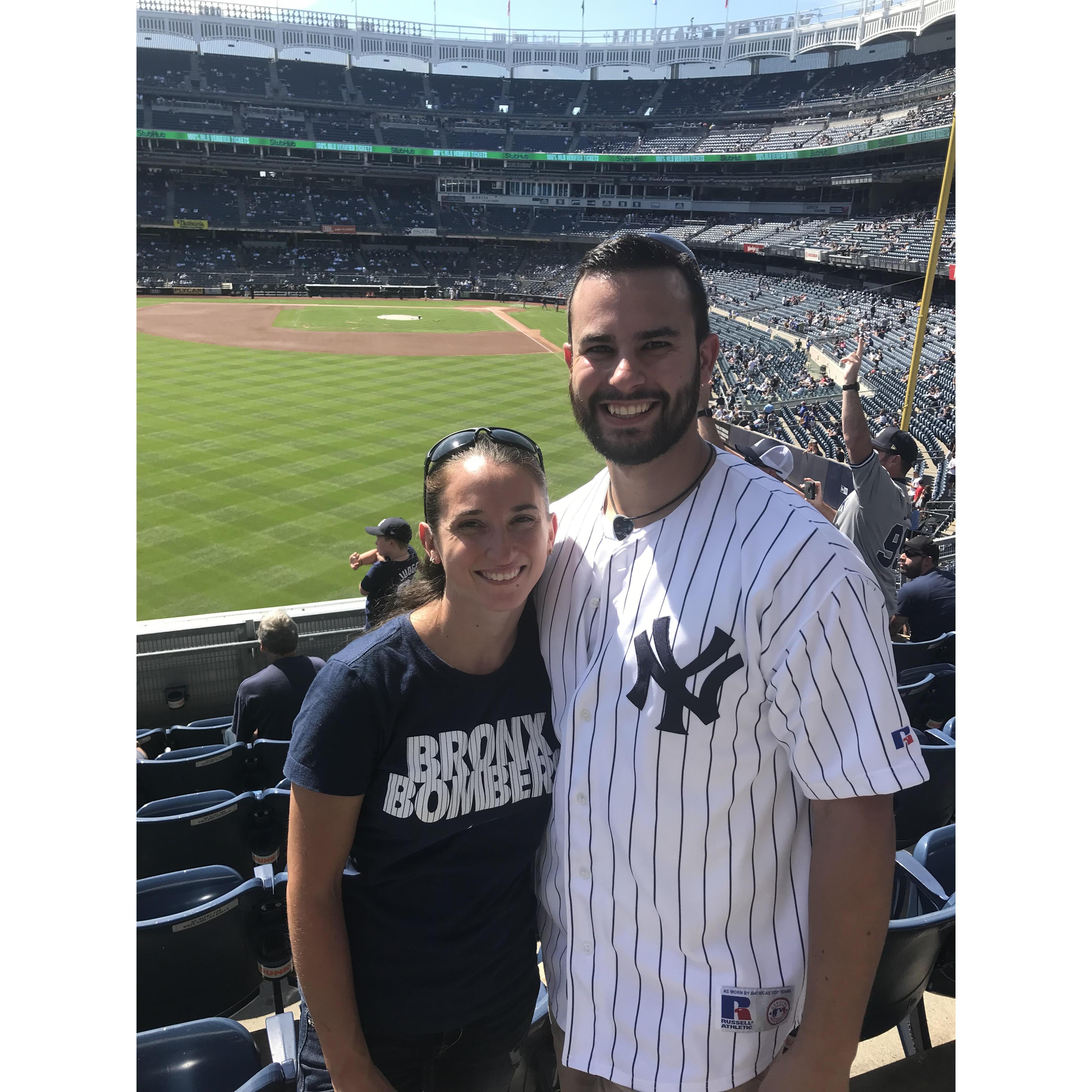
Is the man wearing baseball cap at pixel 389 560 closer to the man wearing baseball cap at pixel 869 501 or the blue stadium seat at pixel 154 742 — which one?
the blue stadium seat at pixel 154 742

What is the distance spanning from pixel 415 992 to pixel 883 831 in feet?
4.16

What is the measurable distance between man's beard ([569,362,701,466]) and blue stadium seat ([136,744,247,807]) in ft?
12.7

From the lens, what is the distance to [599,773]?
200cm

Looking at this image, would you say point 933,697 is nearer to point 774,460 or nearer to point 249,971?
point 774,460

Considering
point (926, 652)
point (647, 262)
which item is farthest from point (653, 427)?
point (926, 652)

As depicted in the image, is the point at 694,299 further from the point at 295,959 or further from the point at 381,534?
the point at 381,534

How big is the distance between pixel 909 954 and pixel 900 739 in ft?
4.37

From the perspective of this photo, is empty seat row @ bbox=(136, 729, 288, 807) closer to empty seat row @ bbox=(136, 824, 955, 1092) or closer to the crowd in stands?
empty seat row @ bbox=(136, 824, 955, 1092)

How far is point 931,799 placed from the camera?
428 centimetres

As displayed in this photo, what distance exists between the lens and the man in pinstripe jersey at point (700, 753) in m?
1.80

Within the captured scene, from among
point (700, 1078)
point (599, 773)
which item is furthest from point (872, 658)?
point (700, 1078)

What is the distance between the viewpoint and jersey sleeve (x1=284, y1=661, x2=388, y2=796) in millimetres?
1911

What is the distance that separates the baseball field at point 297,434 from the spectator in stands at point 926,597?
7.94 meters

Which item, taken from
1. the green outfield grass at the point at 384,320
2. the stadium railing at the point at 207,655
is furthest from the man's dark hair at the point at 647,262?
the green outfield grass at the point at 384,320
